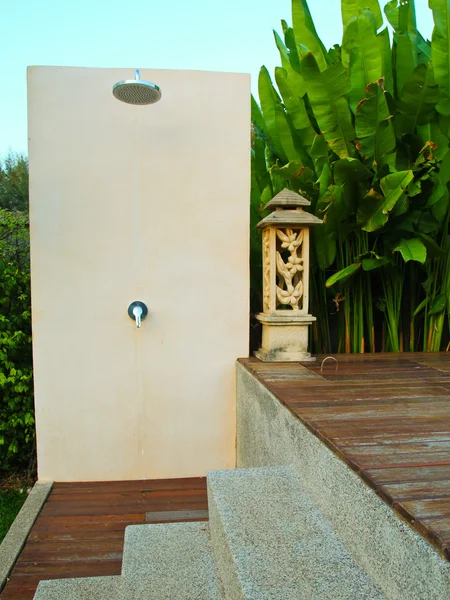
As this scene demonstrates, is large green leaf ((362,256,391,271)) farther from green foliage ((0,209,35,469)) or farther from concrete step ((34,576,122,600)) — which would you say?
green foliage ((0,209,35,469))

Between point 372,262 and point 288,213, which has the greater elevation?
point 288,213

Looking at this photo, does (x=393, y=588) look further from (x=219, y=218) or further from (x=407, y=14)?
(x=407, y=14)

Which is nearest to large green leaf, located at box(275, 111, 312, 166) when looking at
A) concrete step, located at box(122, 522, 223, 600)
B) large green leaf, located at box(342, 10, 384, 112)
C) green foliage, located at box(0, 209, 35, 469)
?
large green leaf, located at box(342, 10, 384, 112)

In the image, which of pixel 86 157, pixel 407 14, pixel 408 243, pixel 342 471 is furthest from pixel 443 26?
pixel 342 471

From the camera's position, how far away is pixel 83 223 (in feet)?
11.0

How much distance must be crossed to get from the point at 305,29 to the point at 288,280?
1.90 meters

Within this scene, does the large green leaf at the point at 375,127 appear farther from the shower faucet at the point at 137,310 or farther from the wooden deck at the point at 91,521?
the wooden deck at the point at 91,521

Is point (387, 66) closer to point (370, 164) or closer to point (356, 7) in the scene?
point (356, 7)

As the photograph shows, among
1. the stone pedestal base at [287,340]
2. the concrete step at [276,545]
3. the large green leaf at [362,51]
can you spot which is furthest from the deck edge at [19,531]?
the large green leaf at [362,51]

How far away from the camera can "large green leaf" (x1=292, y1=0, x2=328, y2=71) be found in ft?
11.7

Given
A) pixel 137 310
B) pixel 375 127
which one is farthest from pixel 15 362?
pixel 375 127

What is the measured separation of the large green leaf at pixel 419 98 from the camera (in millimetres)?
3129

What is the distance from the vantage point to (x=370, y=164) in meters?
3.43

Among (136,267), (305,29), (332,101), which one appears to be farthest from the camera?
(305,29)
